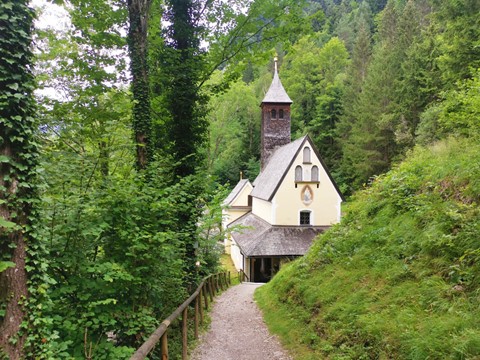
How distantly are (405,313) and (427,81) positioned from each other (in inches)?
990

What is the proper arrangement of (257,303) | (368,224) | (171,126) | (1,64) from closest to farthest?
(1,64) → (368,224) → (171,126) → (257,303)

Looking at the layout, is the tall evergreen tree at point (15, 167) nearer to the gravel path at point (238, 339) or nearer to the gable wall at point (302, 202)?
the gravel path at point (238, 339)

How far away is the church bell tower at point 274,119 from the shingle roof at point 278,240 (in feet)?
25.3

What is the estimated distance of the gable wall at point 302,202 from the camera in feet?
65.7

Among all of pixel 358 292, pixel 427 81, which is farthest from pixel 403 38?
pixel 358 292

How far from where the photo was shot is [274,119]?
86.3ft

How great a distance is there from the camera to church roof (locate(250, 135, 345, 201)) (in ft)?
64.9

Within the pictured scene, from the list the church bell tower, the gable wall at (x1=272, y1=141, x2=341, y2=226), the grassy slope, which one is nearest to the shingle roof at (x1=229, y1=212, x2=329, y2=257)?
the gable wall at (x1=272, y1=141, x2=341, y2=226)

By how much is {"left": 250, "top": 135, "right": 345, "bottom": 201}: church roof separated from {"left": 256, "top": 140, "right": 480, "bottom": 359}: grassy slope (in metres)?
11.7

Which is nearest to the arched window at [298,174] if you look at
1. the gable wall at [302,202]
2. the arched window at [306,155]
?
the gable wall at [302,202]

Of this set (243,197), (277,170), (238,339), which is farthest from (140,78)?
(243,197)

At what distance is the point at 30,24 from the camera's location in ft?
9.39

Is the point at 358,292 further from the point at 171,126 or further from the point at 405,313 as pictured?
the point at 171,126

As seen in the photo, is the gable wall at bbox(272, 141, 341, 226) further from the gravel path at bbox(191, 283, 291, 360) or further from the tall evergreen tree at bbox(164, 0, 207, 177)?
the tall evergreen tree at bbox(164, 0, 207, 177)
